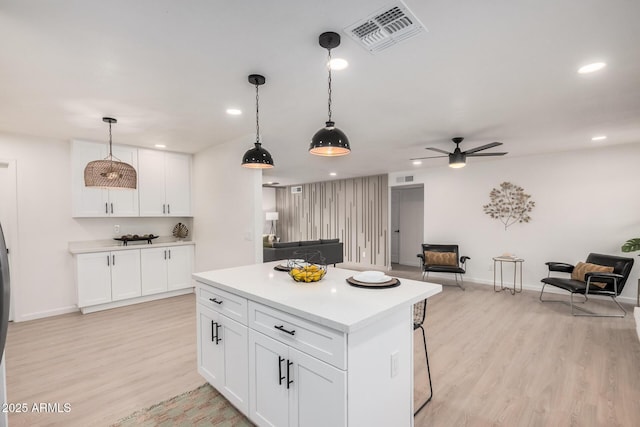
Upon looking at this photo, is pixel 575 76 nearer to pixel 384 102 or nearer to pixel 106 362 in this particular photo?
pixel 384 102

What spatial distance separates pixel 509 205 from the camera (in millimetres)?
5668

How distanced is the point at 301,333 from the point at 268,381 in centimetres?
47

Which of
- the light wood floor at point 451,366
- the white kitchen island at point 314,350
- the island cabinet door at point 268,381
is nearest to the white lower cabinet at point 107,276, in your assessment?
the light wood floor at point 451,366

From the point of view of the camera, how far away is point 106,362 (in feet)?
9.35

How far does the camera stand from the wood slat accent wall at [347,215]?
7.71 metres

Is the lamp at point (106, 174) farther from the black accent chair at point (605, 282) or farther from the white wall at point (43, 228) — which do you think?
the black accent chair at point (605, 282)

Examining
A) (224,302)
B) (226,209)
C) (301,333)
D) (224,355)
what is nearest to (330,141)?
(301,333)

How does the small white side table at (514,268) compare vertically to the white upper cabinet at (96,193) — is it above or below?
below

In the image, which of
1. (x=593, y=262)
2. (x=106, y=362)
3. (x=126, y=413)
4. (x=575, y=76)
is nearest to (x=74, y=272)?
(x=106, y=362)

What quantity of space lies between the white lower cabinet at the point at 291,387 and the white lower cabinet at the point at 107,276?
3532 millimetres

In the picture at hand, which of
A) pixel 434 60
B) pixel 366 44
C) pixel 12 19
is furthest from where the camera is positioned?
pixel 434 60

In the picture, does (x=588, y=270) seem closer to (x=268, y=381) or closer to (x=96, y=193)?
(x=268, y=381)

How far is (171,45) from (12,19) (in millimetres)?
789

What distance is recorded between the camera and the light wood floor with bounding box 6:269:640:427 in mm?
2143
